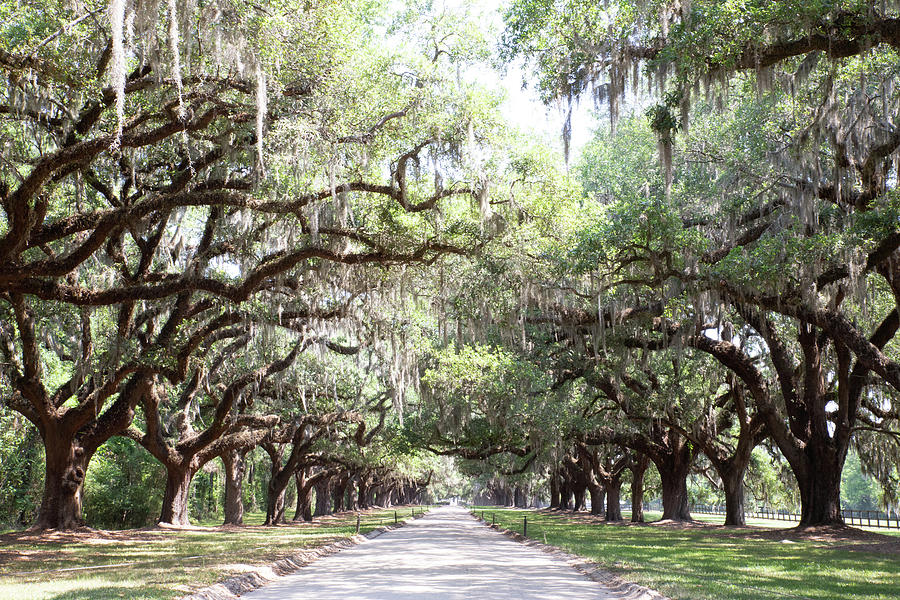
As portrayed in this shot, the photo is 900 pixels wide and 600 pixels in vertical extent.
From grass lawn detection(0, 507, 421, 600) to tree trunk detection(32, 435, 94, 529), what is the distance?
28.9 inches

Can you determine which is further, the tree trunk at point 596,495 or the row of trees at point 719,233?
the tree trunk at point 596,495

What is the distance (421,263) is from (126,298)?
4956 millimetres

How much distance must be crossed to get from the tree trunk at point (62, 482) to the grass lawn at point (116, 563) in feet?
2.41

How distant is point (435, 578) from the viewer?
33.9 ft

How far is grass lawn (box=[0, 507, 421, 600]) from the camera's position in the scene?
8102 mm

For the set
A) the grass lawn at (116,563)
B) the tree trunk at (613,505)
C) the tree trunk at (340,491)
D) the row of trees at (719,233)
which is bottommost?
the tree trunk at (340,491)

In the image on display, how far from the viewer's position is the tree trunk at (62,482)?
17.6 m

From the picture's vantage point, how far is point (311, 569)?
12.2 meters

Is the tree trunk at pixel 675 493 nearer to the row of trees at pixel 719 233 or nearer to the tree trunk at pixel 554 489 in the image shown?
the row of trees at pixel 719 233

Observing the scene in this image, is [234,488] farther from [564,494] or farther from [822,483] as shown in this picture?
[564,494]

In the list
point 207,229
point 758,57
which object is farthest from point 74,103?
point 758,57

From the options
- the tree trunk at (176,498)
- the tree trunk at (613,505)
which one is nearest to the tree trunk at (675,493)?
the tree trunk at (613,505)

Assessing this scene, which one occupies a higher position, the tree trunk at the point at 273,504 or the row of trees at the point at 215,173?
the row of trees at the point at 215,173

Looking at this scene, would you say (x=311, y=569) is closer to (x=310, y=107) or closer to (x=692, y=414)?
(x=310, y=107)
